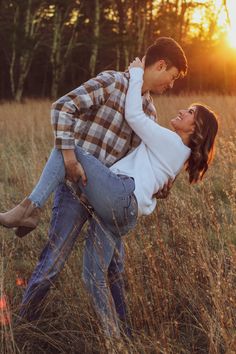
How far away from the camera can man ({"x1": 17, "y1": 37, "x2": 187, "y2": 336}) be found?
2.49 m

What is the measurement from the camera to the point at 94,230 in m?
2.69

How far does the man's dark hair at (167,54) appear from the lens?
2621 mm

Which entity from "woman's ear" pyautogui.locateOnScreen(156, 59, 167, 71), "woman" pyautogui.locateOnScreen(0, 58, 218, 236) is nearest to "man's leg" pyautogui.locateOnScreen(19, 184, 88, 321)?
"woman" pyautogui.locateOnScreen(0, 58, 218, 236)

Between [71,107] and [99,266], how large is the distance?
0.76m

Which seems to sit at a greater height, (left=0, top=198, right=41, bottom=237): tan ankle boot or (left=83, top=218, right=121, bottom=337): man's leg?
(left=0, top=198, right=41, bottom=237): tan ankle boot

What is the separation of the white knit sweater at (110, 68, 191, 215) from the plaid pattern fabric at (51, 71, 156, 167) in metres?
0.07

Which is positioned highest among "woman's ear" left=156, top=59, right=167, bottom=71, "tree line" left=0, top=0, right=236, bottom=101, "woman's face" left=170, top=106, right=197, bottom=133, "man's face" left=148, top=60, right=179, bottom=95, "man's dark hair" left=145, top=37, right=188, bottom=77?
"man's dark hair" left=145, top=37, right=188, bottom=77

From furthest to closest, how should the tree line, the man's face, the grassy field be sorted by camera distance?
the tree line < the man's face < the grassy field

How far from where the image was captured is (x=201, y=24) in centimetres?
2695

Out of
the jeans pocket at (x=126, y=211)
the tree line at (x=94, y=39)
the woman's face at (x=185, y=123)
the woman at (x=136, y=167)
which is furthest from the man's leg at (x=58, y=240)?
the tree line at (x=94, y=39)

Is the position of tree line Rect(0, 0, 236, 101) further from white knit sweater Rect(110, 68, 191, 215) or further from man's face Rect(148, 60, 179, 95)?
white knit sweater Rect(110, 68, 191, 215)

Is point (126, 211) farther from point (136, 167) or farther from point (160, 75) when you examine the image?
point (160, 75)

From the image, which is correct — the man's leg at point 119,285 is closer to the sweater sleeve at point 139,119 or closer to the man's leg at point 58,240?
the man's leg at point 58,240

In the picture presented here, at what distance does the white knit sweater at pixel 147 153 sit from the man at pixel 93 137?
0.08m
